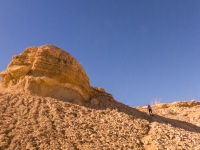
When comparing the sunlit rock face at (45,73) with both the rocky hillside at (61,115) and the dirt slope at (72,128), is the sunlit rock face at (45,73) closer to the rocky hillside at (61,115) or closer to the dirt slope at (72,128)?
the rocky hillside at (61,115)

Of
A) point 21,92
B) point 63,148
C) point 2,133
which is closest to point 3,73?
point 21,92

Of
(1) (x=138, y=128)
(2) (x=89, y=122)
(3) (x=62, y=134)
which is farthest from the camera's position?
(1) (x=138, y=128)

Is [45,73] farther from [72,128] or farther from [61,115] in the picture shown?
[72,128]

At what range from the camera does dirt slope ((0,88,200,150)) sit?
24.1 feet

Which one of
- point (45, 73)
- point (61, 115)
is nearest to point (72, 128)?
point (61, 115)

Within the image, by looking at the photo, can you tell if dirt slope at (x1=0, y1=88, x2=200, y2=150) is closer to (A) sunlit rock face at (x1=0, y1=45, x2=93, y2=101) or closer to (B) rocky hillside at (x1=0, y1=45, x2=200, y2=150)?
(B) rocky hillside at (x1=0, y1=45, x2=200, y2=150)

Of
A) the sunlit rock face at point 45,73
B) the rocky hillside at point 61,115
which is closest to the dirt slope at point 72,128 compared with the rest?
the rocky hillside at point 61,115

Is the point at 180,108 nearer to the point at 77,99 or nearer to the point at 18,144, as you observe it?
the point at 77,99

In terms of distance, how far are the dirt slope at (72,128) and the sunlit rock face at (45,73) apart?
75 centimetres

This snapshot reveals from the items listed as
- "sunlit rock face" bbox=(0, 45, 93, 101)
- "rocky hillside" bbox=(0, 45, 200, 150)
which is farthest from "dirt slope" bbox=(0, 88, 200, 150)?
"sunlit rock face" bbox=(0, 45, 93, 101)

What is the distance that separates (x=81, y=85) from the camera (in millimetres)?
12977

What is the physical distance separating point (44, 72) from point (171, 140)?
687cm

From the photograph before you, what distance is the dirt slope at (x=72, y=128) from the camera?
7.35 meters

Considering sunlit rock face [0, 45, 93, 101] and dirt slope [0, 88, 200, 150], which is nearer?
dirt slope [0, 88, 200, 150]
